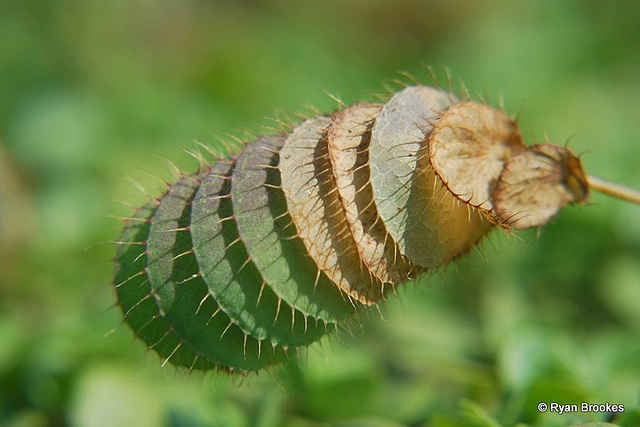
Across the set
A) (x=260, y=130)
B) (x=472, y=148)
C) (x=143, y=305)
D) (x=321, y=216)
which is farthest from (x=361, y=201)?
(x=260, y=130)

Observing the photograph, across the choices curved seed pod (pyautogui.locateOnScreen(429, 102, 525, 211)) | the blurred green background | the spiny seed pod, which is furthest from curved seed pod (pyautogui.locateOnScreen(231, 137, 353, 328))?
curved seed pod (pyautogui.locateOnScreen(429, 102, 525, 211))

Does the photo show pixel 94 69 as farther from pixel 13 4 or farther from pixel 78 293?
pixel 78 293

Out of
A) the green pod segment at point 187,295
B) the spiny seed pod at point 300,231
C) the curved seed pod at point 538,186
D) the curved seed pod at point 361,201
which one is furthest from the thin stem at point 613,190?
the green pod segment at point 187,295

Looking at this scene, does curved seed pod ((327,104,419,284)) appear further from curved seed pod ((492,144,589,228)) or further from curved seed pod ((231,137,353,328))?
curved seed pod ((492,144,589,228))

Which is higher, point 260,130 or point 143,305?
point 260,130

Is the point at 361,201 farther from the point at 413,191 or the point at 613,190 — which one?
the point at 613,190

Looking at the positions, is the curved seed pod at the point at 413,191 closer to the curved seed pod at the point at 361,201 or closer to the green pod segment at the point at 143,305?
→ the curved seed pod at the point at 361,201


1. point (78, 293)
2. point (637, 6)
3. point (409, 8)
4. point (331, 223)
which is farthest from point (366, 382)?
point (409, 8)
